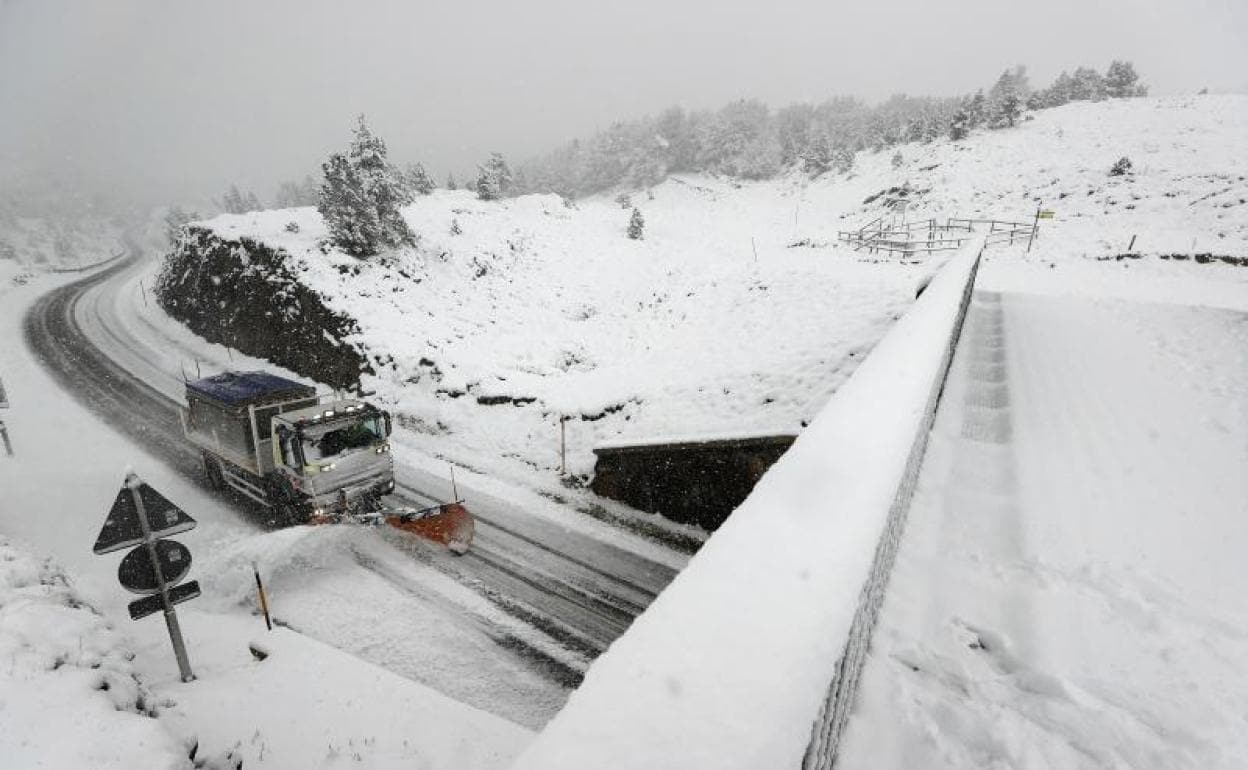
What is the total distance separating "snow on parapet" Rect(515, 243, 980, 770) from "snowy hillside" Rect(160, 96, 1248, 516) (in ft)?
25.9

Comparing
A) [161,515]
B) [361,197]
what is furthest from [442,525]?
[361,197]

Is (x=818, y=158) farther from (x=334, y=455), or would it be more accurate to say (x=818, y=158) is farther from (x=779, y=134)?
(x=334, y=455)

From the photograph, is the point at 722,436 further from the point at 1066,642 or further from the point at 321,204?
the point at 321,204

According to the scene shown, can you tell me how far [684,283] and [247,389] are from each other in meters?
19.5

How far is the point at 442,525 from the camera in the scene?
34.7 feet

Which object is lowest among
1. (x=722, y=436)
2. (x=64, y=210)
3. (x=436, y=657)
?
(x=436, y=657)

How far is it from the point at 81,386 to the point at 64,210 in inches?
6404

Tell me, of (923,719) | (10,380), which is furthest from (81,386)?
(923,719)

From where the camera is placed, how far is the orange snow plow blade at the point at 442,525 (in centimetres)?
1048

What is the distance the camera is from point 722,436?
10.7 metres

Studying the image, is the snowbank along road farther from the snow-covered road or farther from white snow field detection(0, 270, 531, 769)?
the snow-covered road

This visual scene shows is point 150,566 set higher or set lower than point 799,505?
lower

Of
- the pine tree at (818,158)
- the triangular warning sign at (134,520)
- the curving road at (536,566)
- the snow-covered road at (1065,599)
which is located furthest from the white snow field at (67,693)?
the pine tree at (818,158)

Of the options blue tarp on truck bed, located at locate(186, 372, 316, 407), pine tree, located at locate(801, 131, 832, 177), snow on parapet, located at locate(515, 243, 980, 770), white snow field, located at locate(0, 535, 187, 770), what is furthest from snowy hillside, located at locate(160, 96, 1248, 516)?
pine tree, located at locate(801, 131, 832, 177)
